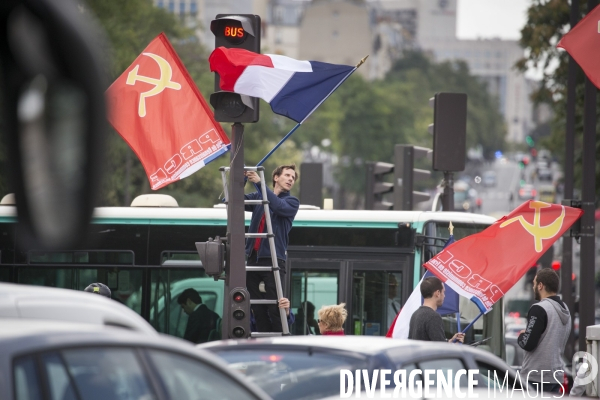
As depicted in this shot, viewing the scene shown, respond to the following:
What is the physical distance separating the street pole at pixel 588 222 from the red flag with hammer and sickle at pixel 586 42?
32.5 inches

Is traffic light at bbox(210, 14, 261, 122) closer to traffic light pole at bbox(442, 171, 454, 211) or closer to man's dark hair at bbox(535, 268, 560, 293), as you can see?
man's dark hair at bbox(535, 268, 560, 293)

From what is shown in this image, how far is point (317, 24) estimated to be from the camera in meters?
148

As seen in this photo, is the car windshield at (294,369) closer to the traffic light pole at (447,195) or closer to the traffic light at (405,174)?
the traffic light pole at (447,195)

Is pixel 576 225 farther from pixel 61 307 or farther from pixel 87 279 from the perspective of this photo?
pixel 61 307

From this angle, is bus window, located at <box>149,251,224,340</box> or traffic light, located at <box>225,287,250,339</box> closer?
traffic light, located at <box>225,287,250,339</box>

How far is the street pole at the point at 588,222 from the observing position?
13.8m

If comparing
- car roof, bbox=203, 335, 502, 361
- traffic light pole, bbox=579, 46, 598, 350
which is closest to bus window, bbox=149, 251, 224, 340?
traffic light pole, bbox=579, 46, 598, 350

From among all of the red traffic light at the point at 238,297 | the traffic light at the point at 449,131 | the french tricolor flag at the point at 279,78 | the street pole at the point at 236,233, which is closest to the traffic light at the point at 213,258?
the street pole at the point at 236,233

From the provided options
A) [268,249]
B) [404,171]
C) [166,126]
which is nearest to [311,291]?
[268,249]

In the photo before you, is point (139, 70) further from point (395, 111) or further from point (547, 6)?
point (395, 111)

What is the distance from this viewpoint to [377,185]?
19.5 m

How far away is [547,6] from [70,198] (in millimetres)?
23915

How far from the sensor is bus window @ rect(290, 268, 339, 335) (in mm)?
12844

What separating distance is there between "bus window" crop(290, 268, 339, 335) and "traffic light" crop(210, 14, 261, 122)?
392 cm
